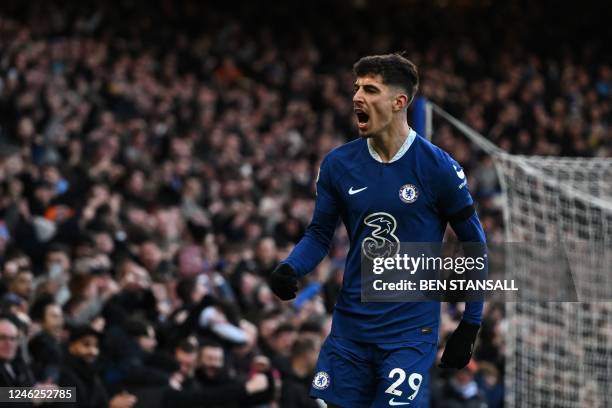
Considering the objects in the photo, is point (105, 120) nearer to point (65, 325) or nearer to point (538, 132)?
point (65, 325)

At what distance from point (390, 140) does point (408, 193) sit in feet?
0.80

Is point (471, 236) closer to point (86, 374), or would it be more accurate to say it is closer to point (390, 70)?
point (390, 70)

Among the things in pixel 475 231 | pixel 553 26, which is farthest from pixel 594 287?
pixel 553 26

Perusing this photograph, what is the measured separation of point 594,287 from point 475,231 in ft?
16.1

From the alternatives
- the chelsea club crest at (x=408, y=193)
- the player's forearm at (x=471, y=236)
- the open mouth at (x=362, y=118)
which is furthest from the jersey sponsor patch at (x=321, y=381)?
the open mouth at (x=362, y=118)

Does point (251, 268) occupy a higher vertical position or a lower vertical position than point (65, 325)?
higher

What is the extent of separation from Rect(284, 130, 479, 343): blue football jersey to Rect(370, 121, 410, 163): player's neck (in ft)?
0.07

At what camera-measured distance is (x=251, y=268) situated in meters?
11.2

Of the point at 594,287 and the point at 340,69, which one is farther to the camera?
the point at 340,69

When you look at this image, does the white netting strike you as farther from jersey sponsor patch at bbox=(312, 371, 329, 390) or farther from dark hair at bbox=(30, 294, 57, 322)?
jersey sponsor patch at bbox=(312, 371, 329, 390)

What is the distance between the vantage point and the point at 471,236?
17.1 ft

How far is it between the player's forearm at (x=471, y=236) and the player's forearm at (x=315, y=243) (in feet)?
1.76

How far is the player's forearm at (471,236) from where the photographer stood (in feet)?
17.0

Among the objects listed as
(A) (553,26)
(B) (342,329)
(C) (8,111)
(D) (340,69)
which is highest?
(A) (553,26)
